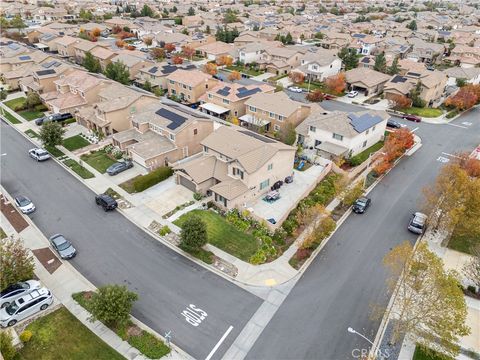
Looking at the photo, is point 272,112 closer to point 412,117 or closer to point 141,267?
point 412,117

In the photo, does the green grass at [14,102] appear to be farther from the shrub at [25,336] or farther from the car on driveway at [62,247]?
the shrub at [25,336]

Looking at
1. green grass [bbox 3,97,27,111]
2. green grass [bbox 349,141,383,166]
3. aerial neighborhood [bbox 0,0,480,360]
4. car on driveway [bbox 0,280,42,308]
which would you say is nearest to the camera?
aerial neighborhood [bbox 0,0,480,360]

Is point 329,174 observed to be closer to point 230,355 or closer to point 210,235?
point 210,235

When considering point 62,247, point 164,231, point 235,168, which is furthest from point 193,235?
point 62,247

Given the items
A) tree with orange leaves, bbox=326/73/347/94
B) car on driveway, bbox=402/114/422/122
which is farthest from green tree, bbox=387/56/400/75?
car on driveway, bbox=402/114/422/122

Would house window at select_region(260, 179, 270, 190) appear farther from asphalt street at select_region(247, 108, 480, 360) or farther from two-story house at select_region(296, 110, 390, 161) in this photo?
two-story house at select_region(296, 110, 390, 161)

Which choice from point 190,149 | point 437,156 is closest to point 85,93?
point 190,149
